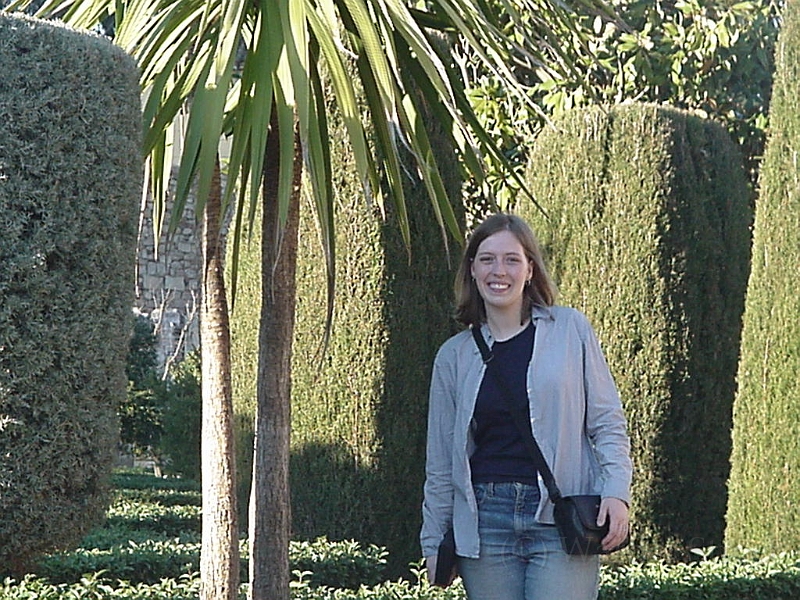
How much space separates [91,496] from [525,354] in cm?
120

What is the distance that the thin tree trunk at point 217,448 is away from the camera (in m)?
4.10

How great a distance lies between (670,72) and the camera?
7.99 metres

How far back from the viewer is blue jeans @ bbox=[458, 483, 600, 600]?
2779mm

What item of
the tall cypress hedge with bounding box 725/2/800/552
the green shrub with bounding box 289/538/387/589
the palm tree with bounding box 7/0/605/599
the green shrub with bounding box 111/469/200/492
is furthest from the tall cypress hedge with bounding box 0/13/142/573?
the green shrub with bounding box 111/469/200/492

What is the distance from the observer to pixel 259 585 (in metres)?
4.16

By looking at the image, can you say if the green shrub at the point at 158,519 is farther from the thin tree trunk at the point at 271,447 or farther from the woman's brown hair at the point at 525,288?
the woman's brown hair at the point at 525,288

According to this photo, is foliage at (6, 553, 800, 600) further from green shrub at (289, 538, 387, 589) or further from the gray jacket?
the gray jacket

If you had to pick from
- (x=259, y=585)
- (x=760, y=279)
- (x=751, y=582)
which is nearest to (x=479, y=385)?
(x=259, y=585)

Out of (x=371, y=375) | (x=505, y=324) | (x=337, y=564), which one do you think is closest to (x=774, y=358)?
(x=371, y=375)

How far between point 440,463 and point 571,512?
394 millimetres

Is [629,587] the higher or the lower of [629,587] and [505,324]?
the lower

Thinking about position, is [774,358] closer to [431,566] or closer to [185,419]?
[431,566]

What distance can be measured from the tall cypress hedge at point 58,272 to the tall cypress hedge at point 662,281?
3680 millimetres

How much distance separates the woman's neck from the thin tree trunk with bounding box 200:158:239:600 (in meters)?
1.36
